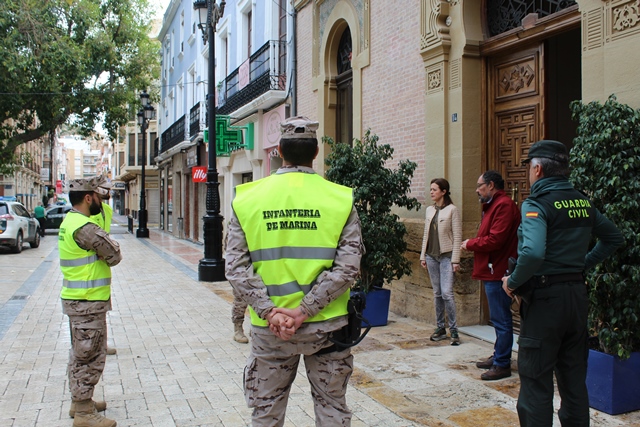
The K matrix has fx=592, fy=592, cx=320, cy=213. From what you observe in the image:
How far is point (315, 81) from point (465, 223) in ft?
17.8

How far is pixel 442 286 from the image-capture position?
21.3 feet

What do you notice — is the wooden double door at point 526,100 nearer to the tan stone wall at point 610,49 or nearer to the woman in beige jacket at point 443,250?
the woman in beige jacket at point 443,250

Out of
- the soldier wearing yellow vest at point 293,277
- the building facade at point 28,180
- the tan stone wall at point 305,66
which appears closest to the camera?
the soldier wearing yellow vest at point 293,277

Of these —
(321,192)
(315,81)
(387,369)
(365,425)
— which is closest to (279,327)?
(321,192)

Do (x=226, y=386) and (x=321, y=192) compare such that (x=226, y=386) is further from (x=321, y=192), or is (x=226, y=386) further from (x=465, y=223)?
(x=465, y=223)

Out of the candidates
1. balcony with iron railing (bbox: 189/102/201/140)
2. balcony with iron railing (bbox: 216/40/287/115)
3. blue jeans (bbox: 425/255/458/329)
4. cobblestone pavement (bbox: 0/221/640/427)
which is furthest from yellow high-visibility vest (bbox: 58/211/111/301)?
balcony with iron railing (bbox: 189/102/201/140)

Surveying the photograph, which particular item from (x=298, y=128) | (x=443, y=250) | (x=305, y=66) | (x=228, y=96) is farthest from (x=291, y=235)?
(x=228, y=96)

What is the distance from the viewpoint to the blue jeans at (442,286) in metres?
6.43

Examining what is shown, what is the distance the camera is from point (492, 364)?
212 inches

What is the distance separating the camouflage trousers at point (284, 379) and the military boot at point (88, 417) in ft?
5.78

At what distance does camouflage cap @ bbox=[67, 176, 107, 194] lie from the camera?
438 cm

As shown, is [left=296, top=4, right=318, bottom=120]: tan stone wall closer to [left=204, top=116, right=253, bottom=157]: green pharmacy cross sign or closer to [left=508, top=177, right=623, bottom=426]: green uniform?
[left=204, top=116, right=253, bottom=157]: green pharmacy cross sign

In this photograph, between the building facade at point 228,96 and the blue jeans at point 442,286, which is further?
the building facade at point 228,96

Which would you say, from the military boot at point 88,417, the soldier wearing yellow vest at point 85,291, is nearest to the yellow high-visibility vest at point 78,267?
the soldier wearing yellow vest at point 85,291
